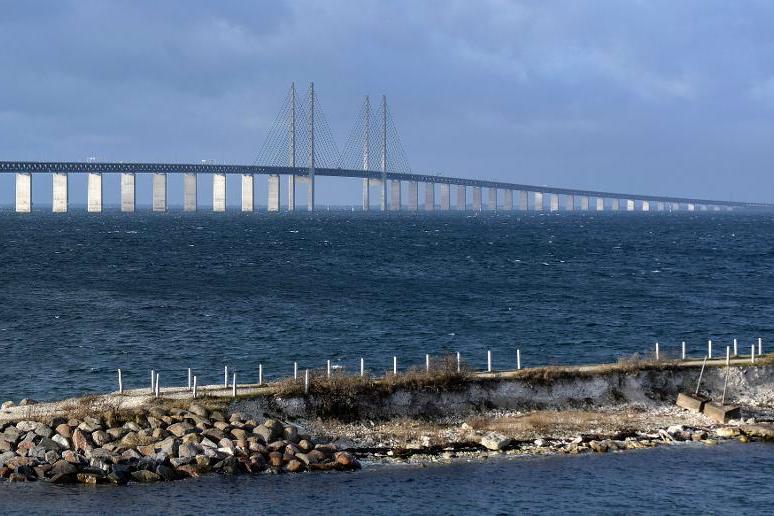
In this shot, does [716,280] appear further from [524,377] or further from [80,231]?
[80,231]

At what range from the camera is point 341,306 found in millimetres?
62062

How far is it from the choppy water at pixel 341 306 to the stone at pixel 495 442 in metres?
13.1

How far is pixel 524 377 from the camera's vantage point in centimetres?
3453

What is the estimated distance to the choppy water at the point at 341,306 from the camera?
45.6 meters

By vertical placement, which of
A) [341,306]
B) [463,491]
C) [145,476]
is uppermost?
[341,306]

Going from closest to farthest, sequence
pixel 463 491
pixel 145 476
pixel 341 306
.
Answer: pixel 463 491 → pixel 145 476 → pixel 341 306

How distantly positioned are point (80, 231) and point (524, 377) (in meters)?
121

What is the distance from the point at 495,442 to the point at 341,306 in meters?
32.9

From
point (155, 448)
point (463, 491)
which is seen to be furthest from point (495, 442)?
point (155, 448)

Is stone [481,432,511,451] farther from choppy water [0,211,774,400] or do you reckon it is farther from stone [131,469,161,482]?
choppy water [0,211,774,400]

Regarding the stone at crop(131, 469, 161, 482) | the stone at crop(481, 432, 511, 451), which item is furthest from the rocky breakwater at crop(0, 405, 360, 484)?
the stone at crop(481, 432, 511, 451)

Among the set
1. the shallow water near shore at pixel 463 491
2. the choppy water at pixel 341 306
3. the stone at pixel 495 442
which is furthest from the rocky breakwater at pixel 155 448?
the choppy water at pixel 341 306

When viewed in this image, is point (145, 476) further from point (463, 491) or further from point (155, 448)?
point (463, 491)

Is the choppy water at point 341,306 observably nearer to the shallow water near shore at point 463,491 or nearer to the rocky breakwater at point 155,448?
the rocky breakwater at point 155,448
